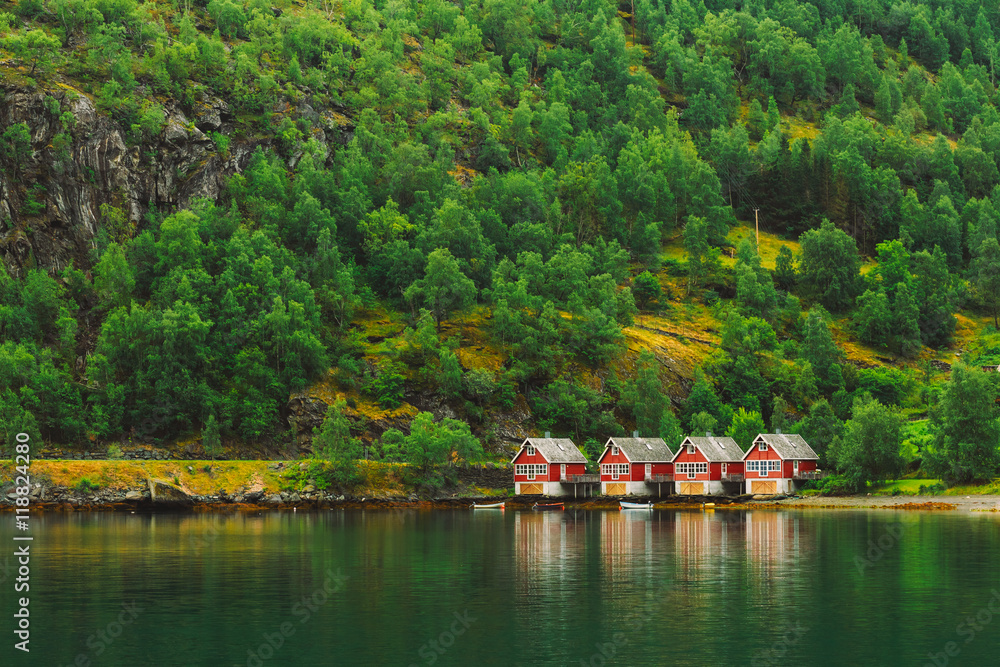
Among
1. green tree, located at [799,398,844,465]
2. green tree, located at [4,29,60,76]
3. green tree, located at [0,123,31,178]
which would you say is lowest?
green tree, located at [799,398,844,465]

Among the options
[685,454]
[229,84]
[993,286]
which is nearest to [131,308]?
[229,84]

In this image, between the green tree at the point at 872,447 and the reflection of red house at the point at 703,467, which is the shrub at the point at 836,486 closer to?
the green tree at the point at 872,447

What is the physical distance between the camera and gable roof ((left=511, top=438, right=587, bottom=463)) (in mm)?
137125

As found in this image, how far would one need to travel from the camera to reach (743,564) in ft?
186

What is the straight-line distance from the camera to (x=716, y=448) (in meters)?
139

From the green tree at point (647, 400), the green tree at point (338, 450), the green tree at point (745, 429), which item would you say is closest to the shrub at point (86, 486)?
the green tree at point (338, 450)

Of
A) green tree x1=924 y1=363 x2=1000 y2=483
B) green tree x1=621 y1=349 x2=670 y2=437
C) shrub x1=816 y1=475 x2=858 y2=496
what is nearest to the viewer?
green tree x1=924 y1=363 x2=1000 y2=483

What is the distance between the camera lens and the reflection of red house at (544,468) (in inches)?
5379

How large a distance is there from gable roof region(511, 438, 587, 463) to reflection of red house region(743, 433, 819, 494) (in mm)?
21879

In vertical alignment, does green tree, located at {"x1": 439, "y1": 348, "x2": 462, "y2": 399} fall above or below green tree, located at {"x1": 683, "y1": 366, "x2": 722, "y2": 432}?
above

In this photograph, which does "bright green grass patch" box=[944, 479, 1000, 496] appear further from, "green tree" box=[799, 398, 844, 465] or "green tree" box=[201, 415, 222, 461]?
"green tree" box=[201, 415, 222, 461]

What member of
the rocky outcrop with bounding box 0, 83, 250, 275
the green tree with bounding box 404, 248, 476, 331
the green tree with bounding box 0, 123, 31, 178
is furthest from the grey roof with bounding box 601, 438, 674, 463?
the green tree with bounding box 0, 123, 31, 178

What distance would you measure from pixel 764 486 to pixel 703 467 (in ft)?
26.0

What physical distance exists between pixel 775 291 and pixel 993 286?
41.8m
